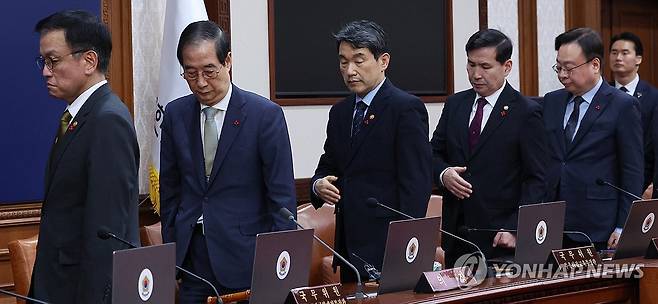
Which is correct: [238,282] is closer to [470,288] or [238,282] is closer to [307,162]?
[470,288]

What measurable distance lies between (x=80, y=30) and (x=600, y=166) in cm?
220

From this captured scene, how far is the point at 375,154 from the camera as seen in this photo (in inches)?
139

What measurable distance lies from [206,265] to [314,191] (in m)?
0.58

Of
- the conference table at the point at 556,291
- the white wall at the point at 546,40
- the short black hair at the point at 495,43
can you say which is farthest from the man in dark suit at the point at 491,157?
the white wall at the point at 546,40

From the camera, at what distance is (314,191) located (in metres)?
3.55

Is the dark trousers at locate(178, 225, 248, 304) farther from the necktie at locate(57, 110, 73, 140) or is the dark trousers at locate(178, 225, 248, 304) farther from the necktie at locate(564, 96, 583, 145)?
the necktie at locate(564, 96, 583, 145)

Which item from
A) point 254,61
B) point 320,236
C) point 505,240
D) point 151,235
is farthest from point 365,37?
point 254,61

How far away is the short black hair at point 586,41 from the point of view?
4.25 metres

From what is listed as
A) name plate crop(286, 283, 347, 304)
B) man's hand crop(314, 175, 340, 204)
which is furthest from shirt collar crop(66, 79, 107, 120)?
man's hand crop(314, 175, 340, 204)

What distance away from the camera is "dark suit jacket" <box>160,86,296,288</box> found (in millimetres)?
3062

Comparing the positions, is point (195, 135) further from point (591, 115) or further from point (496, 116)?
point (591, 115)

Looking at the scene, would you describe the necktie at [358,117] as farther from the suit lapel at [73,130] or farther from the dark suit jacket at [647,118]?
the dark suit jacket at [647,118]

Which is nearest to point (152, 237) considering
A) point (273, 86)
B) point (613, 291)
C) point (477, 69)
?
point (273, 86)

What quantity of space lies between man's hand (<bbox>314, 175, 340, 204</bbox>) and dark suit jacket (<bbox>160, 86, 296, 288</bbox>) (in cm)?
29
